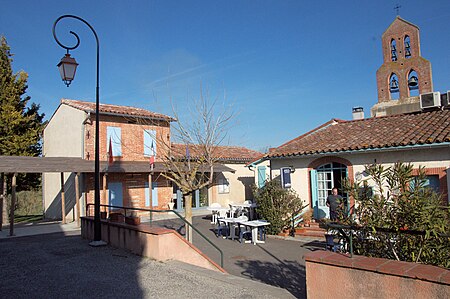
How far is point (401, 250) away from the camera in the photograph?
173 inches

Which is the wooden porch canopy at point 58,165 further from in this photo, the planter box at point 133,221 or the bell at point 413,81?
the bell at point 413,81

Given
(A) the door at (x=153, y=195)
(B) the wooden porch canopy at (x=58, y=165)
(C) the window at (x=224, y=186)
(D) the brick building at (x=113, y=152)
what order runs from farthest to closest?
(C) the window at (x=224, y=186) → (A) the door at (x=153, y=195) → (D) the brick building at (x=113, y=152) → (B) the wooden porch canopy at (x=58, y=165)

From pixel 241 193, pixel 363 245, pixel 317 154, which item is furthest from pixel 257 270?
pixel 241 193

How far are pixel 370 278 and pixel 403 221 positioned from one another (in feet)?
2.97

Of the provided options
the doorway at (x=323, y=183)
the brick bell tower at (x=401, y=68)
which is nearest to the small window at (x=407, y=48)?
the brick bell tower at (x=401, y=68)

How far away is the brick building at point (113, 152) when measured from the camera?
17.6 m

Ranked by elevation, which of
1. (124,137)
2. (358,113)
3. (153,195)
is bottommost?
(153,195)

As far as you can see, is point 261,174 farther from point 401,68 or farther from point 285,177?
point 401,68

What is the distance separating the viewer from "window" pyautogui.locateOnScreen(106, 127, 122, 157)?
60.1 ft

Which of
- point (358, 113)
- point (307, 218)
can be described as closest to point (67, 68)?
point (307, 218)

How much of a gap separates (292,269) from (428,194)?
4.35 metres

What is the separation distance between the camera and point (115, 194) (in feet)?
59.9

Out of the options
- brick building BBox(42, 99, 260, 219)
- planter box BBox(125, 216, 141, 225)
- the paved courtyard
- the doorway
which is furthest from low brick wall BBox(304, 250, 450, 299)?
brick building BBox(42, 99, 260, 219)

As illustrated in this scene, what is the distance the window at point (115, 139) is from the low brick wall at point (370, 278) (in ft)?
50.5
